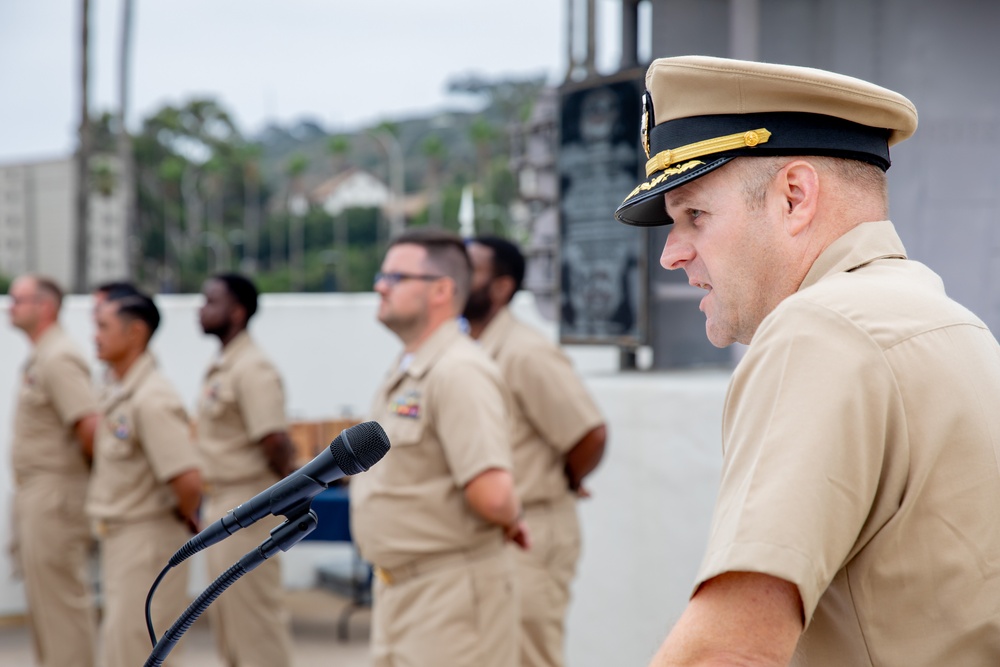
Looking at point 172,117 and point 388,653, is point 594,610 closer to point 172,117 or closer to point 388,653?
point 388,653

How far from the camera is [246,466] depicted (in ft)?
17.3

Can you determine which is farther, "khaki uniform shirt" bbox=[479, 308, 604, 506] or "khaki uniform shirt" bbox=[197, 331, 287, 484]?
"khaki uniform shirt" bbox=[197, 331, 287, 484]

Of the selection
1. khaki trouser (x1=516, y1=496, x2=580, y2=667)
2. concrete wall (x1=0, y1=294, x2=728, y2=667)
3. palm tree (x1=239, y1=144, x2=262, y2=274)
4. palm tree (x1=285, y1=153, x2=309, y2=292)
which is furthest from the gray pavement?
palm tree (x1=285, y1=153, x2=309, y2=292)

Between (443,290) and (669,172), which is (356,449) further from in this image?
(443,290)

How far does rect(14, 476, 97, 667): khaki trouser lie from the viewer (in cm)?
558

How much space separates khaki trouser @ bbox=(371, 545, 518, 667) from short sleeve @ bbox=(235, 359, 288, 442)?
2029 millimetres

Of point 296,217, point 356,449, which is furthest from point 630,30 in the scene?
point 296,217

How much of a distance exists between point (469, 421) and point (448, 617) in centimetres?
56

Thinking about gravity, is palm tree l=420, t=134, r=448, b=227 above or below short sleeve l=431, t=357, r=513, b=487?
above

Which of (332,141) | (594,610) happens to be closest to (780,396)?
(594,610)

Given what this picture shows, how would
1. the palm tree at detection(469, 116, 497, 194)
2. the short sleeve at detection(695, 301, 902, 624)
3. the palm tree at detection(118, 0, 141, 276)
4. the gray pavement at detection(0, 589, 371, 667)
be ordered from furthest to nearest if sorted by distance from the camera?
the palm tree at detection(469, 116, 497, 194)
the palm tree at detection(118, 0, 141, 276)
the gray pavement at detection(0, 589, 371, 667)
the short sleeve at detection(695, 301, 902, 624)

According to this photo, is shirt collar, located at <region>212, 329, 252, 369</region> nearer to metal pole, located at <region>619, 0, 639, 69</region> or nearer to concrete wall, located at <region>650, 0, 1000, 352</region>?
metal pole, located at <region>619, 0, 639, 69</region>

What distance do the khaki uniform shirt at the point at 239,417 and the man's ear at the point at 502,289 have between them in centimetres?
126

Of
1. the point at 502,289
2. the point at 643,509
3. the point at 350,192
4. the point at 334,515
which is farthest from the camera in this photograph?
the point at 350,192
